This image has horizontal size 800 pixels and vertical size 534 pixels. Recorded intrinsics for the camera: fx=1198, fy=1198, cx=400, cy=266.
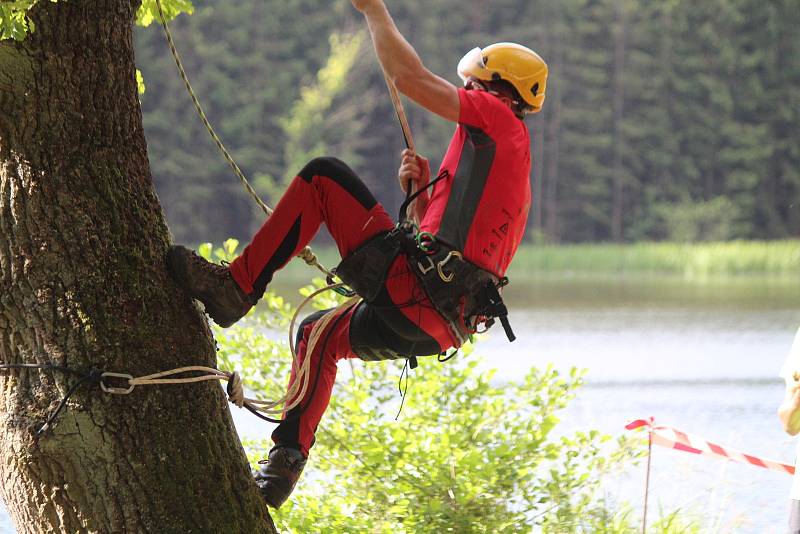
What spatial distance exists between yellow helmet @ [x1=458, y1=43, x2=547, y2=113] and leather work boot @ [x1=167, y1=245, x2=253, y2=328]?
1.10 metres

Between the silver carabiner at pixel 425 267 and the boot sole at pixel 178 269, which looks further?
the silver carabiner at pixel 425 267

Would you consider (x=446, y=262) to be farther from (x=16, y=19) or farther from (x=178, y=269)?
(x=16, y=19)

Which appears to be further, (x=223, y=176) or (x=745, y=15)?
(x=745, y=15)

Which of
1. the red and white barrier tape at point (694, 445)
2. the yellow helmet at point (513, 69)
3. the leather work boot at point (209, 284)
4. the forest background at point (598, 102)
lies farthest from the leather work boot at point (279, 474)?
the forest background at point (598, 102)

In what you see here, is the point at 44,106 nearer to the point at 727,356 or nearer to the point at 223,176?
the point at 727,356

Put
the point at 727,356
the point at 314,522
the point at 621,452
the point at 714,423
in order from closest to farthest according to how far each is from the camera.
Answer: the point at 314,522 < the point at 621,452 < the point at 714,423 < the point at 727,356

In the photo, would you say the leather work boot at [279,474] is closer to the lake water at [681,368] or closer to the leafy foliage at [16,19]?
the leafy foliage at [16,19]

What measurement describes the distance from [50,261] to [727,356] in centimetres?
1435

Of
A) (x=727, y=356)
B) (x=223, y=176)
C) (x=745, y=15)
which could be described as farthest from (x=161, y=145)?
(x=727, y=356)

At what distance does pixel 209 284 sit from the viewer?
365 cm

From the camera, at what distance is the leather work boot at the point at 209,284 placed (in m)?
3.62

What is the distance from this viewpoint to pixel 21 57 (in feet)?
11.3

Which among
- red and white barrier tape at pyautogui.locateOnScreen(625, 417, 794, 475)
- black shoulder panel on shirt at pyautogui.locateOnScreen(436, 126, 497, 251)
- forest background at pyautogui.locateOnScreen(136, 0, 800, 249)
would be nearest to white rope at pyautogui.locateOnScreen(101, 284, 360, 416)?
black shoulder panel on shirt at pyautogui.locateOnScreen(436, 126, 497, 251)

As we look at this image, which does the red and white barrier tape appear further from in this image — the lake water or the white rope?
the white rope
